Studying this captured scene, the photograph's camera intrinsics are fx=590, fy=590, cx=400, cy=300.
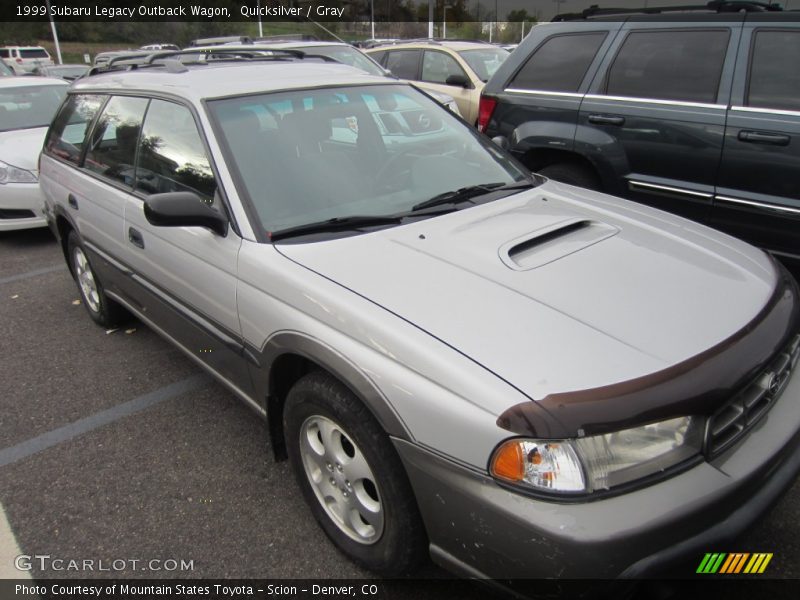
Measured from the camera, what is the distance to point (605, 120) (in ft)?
14.4

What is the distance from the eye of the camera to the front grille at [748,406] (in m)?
1.69

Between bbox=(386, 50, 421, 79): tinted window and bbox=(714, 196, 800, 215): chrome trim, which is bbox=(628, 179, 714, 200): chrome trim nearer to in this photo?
bbox=(714, 196, 800, 215): chrome trim

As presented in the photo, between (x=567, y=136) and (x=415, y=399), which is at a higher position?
(x=567, y=136)

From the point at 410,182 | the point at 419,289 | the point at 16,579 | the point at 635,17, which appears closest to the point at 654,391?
the point at 419,289

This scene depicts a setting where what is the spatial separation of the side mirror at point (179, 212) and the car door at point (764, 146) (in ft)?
10.8

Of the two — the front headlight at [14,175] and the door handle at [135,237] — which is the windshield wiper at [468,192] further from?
the front headlight at [14,175]

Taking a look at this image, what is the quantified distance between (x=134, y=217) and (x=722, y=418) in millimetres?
2794

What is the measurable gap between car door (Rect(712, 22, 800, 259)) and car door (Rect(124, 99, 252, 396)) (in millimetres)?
3261

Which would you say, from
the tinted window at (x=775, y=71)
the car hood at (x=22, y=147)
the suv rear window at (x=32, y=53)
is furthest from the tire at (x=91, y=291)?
the suv rear window at (x=32, y=53)

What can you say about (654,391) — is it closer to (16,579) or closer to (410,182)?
(410,182)

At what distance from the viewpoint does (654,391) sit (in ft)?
5.14

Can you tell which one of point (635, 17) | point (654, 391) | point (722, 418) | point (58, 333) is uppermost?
point (635, 17)

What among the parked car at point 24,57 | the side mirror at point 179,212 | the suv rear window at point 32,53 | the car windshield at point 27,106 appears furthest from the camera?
the suv rear window at point 32,53

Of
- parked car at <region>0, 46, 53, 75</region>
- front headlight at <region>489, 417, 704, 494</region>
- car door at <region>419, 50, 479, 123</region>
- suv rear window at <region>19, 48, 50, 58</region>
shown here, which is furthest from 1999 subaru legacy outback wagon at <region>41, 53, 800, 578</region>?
suv rear window at <region>19, 48, 50, 58</region>
